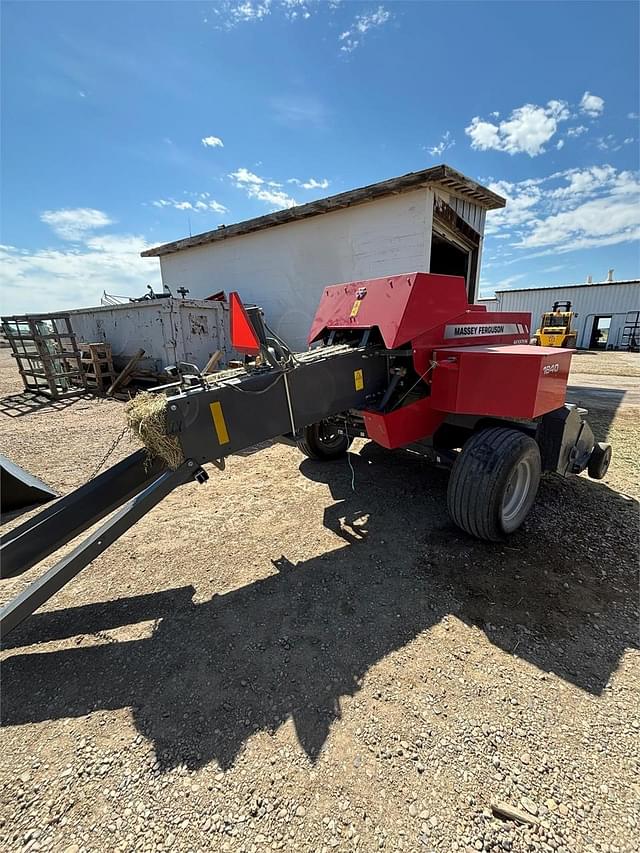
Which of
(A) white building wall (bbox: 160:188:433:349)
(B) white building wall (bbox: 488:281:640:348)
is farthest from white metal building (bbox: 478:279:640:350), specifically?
(A) white building wall (bbox: 160:188:433:349)

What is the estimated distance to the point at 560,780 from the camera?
1600mm

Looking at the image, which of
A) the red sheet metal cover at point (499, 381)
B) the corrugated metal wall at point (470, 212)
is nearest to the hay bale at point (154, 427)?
the red sheet metal cover at point (499, 381)

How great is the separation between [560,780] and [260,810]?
123 centimetres

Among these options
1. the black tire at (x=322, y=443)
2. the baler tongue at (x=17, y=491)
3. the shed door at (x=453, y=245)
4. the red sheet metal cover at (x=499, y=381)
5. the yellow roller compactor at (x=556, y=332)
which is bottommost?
the yellow roller compactor at (x=556, y=332)

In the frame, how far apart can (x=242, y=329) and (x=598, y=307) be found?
32.3 metres

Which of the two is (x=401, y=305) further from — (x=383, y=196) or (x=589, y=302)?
(x=589, y=302)

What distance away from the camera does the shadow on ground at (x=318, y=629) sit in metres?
1.91

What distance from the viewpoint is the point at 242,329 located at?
2.41m

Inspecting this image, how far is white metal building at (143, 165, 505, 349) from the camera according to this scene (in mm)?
7305

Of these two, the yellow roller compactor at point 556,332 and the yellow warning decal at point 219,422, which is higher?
→ the yellow warning decal at point 219,422

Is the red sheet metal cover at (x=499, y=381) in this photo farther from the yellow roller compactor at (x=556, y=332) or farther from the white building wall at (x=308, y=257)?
the yellow roller compactor at (x=556, y=332)

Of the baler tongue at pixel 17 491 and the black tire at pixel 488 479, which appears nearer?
the baler tongue at pixel 17 491

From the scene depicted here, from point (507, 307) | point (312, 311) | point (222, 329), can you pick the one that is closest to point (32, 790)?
point (312, 311)

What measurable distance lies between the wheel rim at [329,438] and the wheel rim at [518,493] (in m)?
2.10
